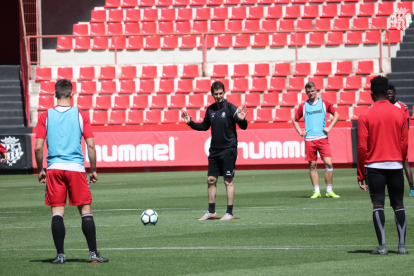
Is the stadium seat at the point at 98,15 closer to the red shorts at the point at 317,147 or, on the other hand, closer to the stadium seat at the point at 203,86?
the stadium seat at the point at 203,86

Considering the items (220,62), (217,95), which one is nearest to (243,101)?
(220,62)

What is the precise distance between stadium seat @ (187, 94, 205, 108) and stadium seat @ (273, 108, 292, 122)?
279 centimetres

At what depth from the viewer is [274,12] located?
94.4 ft

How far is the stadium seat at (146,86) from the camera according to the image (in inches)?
1061

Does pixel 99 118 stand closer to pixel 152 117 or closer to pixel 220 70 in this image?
pixel 152 117

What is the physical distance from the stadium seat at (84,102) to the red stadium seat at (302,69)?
789 cm

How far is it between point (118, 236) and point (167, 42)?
19.6 m

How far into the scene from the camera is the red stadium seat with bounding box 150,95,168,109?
2644cm

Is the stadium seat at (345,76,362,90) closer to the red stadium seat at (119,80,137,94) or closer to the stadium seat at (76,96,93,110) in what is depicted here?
the red stadium seat at (119,80,137,94)

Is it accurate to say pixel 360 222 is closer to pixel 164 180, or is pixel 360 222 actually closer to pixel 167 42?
pixel 164 180

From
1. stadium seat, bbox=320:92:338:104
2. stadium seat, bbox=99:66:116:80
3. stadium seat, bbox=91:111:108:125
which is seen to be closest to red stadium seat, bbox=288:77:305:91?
stadium seat, bbox=320:92:338:104

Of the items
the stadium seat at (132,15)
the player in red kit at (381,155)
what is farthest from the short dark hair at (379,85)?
the stadium seat at (132,15)

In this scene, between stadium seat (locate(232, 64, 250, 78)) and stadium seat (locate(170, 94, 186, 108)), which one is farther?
stadium seat (locate(232, 64, 250, 78))

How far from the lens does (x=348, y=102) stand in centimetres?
2600
